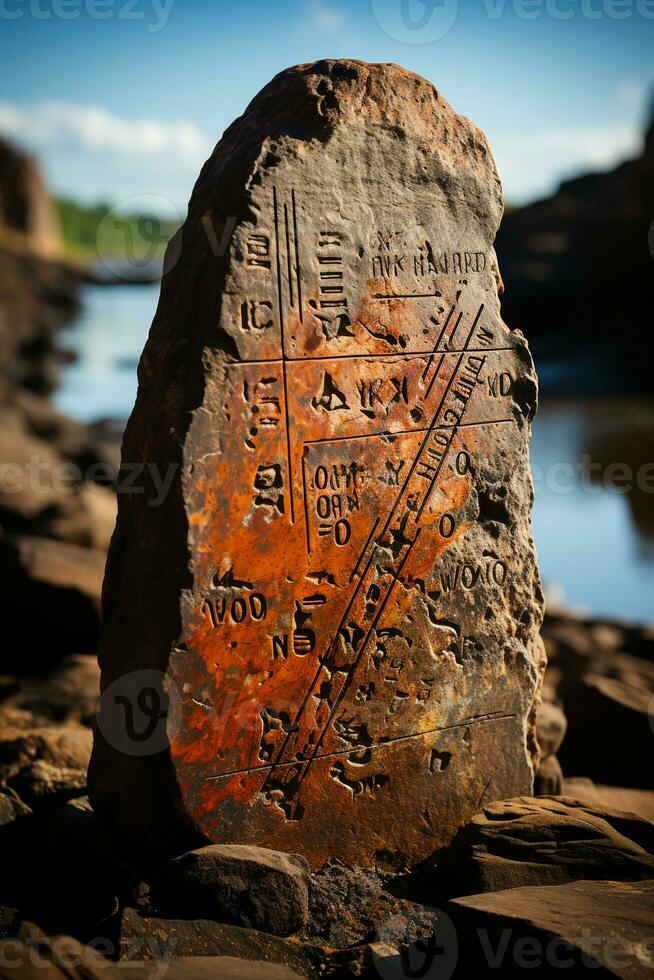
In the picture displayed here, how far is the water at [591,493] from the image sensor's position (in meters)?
8.05

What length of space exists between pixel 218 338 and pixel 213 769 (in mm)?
1286

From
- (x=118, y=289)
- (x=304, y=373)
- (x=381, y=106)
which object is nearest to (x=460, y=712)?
(x=304, y=373)

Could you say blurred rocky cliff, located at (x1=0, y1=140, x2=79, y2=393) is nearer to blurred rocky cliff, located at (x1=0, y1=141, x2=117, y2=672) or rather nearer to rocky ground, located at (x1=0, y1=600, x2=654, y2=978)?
blurred rocky cliff, located at (x1=0, y1=141, x2=117, y2=672)

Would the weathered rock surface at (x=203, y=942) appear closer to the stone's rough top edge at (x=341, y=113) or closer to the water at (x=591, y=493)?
the stone's rough top edge at (x=341, y=113)

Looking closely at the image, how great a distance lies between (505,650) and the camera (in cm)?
357

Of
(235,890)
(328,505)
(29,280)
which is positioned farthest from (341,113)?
(29,280)

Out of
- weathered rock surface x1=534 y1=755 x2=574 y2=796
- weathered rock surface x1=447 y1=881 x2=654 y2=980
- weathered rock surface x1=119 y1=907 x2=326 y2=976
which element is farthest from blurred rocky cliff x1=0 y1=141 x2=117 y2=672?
weathered rock surface x1=447 y1=881 x2=654 y2=980

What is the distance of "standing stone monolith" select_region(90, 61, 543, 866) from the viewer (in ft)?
9.91

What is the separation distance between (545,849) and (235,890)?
0.98 m

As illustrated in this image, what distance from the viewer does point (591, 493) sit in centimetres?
1079

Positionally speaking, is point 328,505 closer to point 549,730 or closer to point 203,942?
point 203,942

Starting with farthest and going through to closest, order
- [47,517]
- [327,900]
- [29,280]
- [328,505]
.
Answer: [29,280] < [47,517] < [328,505] < [327,900]

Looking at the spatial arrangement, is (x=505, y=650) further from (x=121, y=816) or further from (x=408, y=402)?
(x=121, y=816)

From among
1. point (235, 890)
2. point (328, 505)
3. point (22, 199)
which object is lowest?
point (235, 890)
